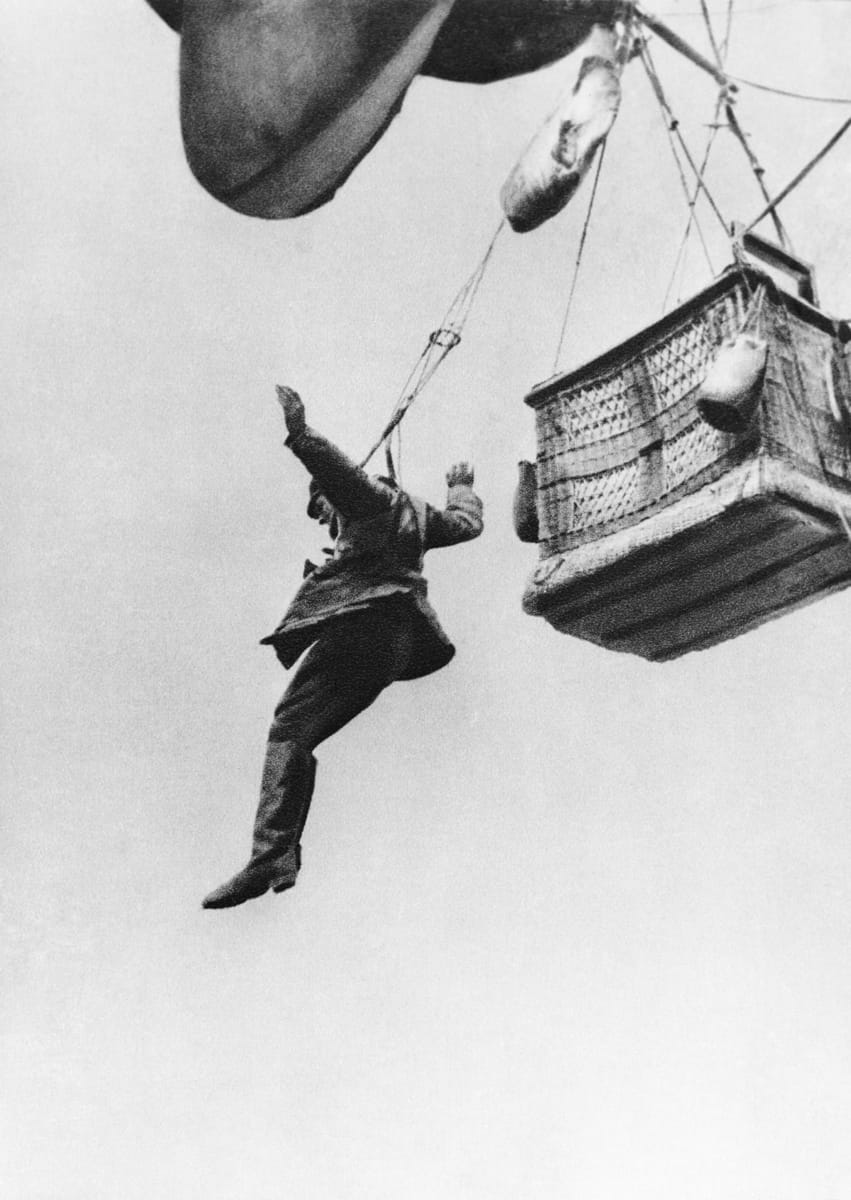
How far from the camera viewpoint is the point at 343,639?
4871 mm

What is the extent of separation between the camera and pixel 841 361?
455 centimetres

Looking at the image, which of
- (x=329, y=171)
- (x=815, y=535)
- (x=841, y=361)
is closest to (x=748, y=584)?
(x=815, y=535)

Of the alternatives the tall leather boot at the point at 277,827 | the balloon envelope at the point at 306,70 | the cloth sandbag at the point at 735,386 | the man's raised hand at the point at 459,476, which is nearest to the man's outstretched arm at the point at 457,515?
the man's raised hand at the point at 459,476

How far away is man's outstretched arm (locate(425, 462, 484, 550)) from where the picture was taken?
5094 mm

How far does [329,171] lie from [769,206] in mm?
1315

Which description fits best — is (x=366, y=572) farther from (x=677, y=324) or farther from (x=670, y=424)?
(x=677, y=324)

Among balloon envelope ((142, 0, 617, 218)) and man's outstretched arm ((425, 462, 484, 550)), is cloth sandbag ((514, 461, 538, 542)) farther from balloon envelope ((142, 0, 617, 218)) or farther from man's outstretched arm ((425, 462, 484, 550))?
balloon envelope ((142, 0, 617, 218))

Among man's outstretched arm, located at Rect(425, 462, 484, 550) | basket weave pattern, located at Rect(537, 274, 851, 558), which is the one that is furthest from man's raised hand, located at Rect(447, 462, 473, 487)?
basket weave pattern, located at Rect(537, 274, 851, 558)

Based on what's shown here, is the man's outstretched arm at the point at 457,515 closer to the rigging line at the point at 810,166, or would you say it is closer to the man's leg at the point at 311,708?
the man's leg at the point at 311,708

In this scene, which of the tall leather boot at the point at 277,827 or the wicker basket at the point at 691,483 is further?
the tall leather boot at the point at 277,827

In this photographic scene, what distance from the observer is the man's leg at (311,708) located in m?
4.75

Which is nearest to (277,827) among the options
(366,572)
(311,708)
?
(311,708)

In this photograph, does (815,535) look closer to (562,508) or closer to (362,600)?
(562,508)

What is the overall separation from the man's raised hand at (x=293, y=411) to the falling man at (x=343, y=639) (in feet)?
0.61
